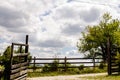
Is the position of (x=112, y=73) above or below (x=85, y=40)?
below

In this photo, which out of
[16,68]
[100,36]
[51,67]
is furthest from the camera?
[100,36]

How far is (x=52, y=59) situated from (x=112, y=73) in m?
7.85

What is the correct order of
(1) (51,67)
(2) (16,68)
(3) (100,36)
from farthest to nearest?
(3) (100,36) < (1) (51,67) < (2) (16,68)

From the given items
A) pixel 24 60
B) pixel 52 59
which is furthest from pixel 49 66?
pixel 24 60

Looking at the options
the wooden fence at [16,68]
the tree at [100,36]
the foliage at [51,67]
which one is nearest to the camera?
the wooden fence at [16,68]

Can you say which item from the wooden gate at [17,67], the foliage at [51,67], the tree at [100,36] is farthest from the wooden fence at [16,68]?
the tree at [100,36]

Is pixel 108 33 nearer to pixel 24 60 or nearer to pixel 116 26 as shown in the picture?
pixel 116 26

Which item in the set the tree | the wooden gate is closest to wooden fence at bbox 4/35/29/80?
the wooden gate

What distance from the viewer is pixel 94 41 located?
209 ft

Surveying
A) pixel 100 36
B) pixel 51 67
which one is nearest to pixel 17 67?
pixel 51 67

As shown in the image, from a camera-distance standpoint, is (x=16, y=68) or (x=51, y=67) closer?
(x=16, y=68)

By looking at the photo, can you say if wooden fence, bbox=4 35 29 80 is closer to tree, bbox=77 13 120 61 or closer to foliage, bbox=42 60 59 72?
foliage, bbox=42 60 59 72

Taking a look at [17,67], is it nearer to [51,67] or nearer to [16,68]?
[16,68]

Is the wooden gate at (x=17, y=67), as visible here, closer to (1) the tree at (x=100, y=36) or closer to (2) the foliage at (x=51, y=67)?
(2) the foliage at (x=51, y=67)
